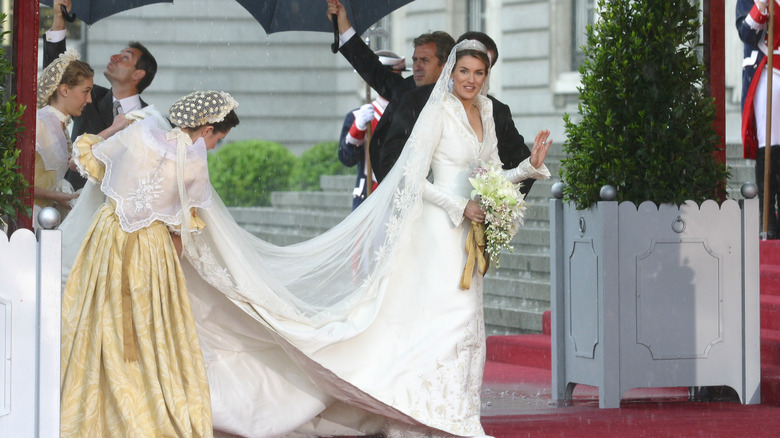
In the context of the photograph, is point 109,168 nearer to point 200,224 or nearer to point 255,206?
point 200,224

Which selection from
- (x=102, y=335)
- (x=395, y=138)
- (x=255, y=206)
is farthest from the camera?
(x=255, y=206)

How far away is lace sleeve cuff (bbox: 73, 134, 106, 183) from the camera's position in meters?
5.52

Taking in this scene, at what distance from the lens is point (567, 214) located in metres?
7.44

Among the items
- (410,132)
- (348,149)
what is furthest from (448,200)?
(348,149)

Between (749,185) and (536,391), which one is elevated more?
(749,185)

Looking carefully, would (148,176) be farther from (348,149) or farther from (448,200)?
(348,149)

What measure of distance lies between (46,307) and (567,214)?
140 inches

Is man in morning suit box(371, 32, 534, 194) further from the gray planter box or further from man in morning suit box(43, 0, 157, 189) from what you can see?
man in morning suit box(43, 0, 157, 189)

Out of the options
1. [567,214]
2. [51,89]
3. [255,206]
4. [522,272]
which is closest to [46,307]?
[51,89]

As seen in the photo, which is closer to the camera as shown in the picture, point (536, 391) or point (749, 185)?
point (749, 185)

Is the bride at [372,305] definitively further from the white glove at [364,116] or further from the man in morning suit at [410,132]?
the white glove at [364,116]

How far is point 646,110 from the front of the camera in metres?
7.16

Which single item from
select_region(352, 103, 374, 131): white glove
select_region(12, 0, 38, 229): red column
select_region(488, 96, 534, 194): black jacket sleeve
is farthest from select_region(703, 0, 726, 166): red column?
select_region(12, 0, 38, 229): red column

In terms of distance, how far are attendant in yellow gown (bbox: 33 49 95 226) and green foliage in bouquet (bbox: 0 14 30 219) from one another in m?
1.29
